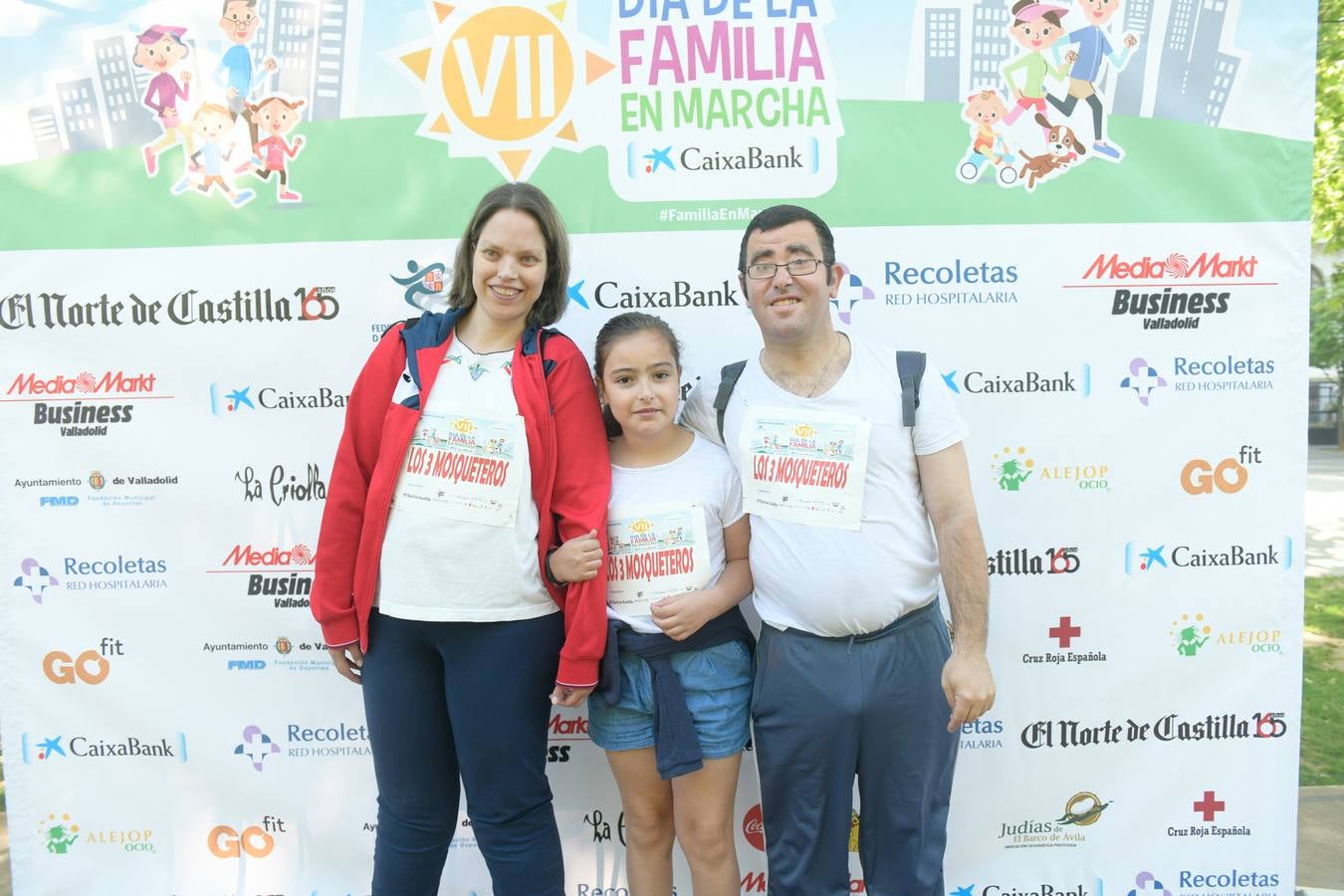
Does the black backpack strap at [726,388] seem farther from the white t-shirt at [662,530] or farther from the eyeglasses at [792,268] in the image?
the eyeglasses at [792,268]

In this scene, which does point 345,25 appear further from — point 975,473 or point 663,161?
point 975,473

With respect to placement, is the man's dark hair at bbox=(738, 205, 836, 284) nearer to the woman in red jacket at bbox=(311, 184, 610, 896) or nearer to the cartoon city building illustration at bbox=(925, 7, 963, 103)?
A: the woman in red jacket at bbox=(311, 184, 610, 896)

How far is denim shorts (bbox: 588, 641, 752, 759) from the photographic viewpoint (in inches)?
79.0

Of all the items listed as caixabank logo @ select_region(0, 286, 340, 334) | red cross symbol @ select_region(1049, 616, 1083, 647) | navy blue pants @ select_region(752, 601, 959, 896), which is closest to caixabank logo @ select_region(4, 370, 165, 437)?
caixabank logo @ select_region(0, 286, 340, 334)

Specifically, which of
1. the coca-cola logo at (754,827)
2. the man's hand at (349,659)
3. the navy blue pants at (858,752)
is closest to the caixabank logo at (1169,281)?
the navy blue pants at (858,752)

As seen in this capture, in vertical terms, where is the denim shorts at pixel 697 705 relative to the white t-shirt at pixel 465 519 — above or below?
below

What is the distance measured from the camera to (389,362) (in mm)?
2004

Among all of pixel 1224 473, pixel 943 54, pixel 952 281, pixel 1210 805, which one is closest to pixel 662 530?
pixel 952 281

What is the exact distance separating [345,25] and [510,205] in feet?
3.75

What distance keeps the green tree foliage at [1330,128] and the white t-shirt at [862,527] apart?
3.32m

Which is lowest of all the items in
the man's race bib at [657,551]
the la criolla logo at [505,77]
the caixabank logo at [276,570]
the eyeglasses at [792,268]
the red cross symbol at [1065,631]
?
the red cross symbol at [1065,631]

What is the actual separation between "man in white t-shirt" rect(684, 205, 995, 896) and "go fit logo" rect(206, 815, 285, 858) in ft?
5.77

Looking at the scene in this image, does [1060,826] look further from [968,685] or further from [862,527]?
[862,527]

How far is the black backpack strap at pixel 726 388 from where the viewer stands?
6.91 feet
